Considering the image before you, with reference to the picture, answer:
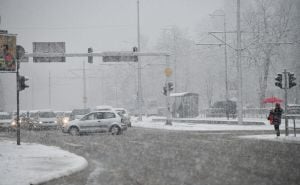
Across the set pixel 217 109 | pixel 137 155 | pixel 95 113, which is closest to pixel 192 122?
pixel 217 109

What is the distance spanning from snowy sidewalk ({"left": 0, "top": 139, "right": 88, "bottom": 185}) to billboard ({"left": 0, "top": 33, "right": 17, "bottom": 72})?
3.88 metres

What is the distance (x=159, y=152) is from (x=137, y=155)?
1234mm

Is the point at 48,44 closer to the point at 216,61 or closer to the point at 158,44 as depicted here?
the point at 216,61

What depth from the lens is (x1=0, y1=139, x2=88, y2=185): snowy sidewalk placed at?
43.8 ft

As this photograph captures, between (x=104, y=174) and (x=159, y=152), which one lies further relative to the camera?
(x=159, y=152)

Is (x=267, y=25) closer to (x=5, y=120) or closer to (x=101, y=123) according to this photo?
(x=5, y=120)

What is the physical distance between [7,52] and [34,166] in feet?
29.3

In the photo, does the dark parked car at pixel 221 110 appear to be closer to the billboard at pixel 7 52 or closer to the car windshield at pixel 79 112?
the car windshield at pixel 79 112

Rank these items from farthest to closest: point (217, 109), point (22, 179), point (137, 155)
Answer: point (217, 109) → point (137, 155) → point (22, 179)

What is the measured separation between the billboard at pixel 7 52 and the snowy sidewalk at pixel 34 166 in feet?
12.7

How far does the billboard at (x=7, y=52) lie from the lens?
2359 cm

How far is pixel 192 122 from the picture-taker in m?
53.0

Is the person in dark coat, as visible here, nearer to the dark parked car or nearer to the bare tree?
the dark parked car

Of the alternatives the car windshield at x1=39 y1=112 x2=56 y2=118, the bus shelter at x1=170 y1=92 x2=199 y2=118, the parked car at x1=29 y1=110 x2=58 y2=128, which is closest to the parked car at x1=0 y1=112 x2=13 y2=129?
the parked car at x1=29 y1=110 x2=58 y2=128
